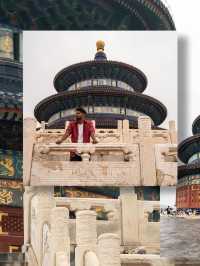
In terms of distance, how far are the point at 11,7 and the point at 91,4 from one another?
0.94 meters

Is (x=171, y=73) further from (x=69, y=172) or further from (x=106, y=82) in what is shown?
(x=106, y=82)

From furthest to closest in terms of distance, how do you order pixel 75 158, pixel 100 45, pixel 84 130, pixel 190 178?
pixel 190 178
pixel 100 45
pixel 75 158
pixel 84 130

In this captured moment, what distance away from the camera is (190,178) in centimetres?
1034

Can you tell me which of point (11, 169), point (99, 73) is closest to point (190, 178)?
point (99, 73)

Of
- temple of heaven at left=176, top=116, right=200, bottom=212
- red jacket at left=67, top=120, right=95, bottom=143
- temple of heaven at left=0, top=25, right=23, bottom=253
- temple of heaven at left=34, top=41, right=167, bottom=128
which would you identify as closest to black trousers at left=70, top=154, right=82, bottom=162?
red jacket at left=67, top=120, right=95, bottom=143

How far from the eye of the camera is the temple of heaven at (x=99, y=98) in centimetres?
605

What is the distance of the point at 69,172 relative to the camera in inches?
197

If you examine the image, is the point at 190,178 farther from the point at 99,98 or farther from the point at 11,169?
the point at 11,169

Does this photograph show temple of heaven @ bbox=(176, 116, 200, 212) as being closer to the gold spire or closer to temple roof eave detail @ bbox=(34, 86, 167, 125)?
temple roof eave detail @ bbox=(34, 86, 167, 125)

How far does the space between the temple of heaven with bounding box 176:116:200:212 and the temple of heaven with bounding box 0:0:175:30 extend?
1.72 metres

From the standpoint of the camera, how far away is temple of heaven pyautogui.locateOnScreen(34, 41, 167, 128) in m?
6.05

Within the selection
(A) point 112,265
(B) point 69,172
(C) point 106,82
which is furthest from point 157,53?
(C) point 106,82

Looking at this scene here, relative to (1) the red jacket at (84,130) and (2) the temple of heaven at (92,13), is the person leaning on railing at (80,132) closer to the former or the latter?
(1) the red jacket at (84,130)

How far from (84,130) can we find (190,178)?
5628mm
